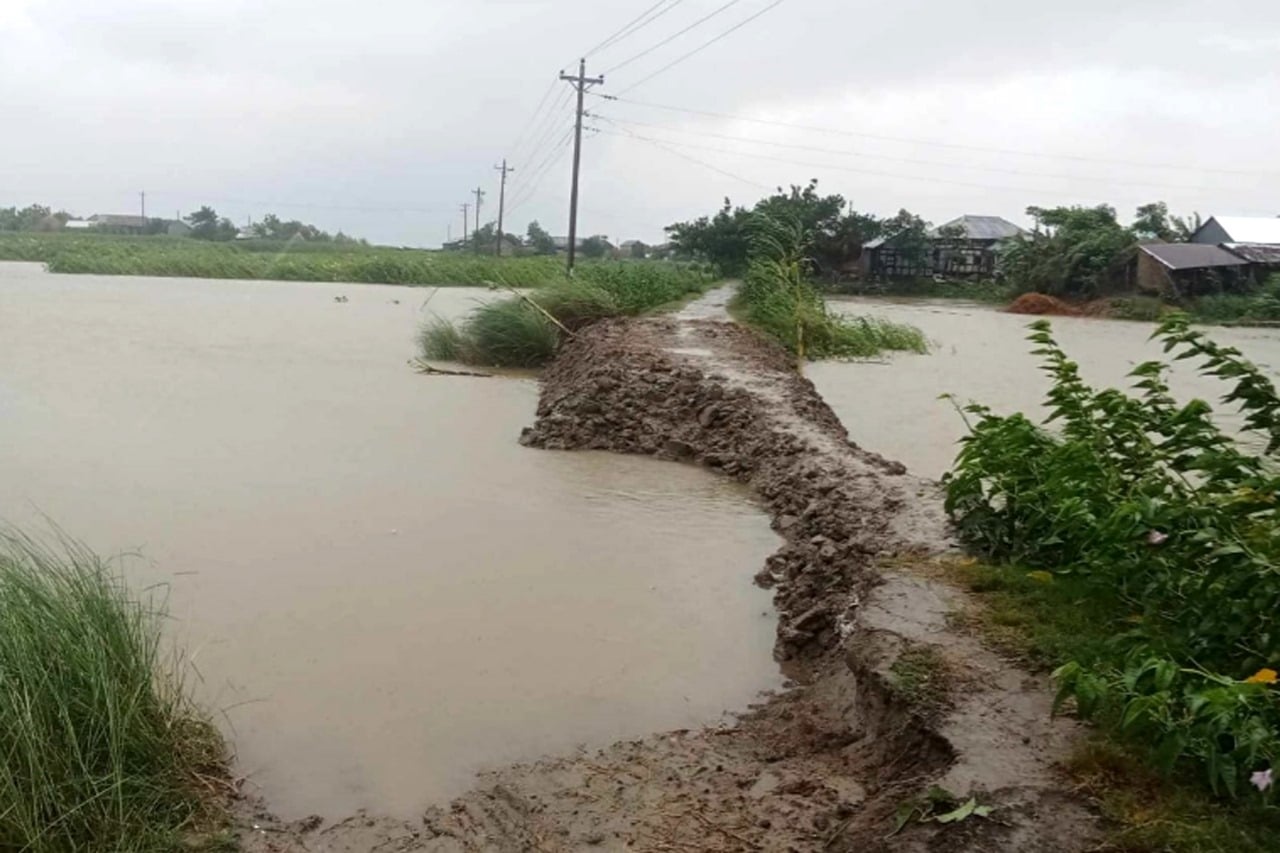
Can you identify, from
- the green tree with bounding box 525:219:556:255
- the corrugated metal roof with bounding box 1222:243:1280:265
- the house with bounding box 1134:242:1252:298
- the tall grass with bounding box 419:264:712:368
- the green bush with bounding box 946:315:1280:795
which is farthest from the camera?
the green tree with bounding box 525:219:556:255

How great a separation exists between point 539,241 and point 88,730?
6374 cm

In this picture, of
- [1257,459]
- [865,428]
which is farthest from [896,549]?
[865,428]

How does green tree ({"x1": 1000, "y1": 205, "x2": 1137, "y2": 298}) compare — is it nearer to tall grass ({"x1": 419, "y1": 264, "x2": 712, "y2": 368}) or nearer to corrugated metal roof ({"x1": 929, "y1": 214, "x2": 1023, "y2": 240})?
corrugated metal roof ({"x1": 929, "y1": 214, "x2": 1023, "y2": 240})

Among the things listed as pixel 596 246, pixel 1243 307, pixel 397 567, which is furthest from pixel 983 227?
pixel 397 567

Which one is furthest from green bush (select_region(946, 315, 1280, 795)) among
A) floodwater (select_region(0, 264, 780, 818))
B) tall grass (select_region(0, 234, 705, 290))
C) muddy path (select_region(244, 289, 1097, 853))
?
tall grass (select_region(0, 234, 705, 290))

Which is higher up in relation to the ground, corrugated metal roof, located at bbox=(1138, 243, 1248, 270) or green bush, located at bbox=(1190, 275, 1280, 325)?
corrugated metal roof, located at bbox=(1138, 243, 1248, 270)

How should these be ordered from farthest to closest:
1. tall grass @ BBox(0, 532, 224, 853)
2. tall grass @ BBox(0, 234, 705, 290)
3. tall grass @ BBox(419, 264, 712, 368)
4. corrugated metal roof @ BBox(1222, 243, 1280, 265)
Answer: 1. tall grass @ BBox(0, 234, 705, 290)
2. corrugated metal roof @ BBox(1222, 243, 1280, 265)
3. tall grass @ BBox(419, 264, 712, 368)
4. tall grass @ BBox(0, 532, 224, 853)

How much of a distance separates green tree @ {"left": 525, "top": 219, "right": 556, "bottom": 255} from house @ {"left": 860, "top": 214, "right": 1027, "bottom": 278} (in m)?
27.3

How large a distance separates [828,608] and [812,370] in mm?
10906

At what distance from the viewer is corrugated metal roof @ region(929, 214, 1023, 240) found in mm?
43503

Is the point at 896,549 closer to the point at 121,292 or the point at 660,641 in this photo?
the point at 660,641

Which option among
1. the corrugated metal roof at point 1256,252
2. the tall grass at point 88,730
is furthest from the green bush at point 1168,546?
the corrugated metal roof at point 1256,252

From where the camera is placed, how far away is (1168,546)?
346 centimetres

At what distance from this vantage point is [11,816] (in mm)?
2938
